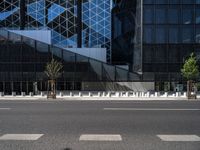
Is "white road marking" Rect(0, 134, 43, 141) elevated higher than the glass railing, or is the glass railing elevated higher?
the glass railing

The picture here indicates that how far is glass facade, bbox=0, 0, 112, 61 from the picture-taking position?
261 feet

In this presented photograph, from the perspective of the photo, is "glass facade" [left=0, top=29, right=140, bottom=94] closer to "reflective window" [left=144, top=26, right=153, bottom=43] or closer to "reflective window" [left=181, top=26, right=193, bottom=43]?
"reflective window" [left=144, top=26, right=153, bottom=43]

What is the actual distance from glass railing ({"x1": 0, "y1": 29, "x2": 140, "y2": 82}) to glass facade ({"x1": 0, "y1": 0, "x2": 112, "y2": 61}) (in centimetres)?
2098

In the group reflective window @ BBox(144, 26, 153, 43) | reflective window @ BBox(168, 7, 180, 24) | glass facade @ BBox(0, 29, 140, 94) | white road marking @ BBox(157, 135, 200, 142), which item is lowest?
white road marking @ BBox(157, 135, 200, 142)

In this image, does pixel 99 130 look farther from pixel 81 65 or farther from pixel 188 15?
pixel 188 15

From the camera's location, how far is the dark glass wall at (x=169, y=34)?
196ft

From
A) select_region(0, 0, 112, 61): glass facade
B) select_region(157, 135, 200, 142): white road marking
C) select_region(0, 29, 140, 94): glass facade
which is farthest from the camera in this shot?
select_region(0, 0, 112, 61): glass facade

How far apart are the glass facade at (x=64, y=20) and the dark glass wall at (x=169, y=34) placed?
66.2ft

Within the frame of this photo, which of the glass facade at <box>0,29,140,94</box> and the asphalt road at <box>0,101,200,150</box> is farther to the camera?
the glass facade at <box>0,29,140,94</box>

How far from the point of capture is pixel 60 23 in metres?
80.3

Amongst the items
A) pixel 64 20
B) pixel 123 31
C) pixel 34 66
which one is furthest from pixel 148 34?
pixel 64 20

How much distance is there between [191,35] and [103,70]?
44.5 feet

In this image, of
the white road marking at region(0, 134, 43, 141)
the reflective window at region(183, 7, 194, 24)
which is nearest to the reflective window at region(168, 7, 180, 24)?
the reflective window at region(183, 7, 194, 24)

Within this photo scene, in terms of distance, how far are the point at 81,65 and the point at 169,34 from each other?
13458mm
